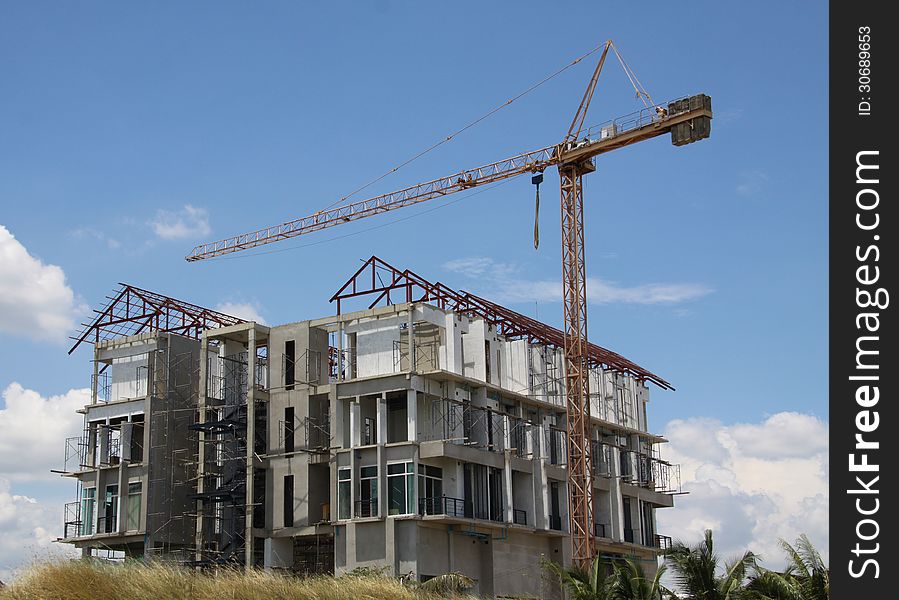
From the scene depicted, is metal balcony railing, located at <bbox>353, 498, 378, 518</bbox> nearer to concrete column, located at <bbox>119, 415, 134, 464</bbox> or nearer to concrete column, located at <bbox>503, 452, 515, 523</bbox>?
concrete column, located at <bbox>503, 452, 515, 523</bbox>

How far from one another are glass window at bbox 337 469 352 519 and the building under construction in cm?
10

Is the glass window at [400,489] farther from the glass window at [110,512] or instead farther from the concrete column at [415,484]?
the glass window at [110,512]

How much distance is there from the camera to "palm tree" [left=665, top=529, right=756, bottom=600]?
122 feet

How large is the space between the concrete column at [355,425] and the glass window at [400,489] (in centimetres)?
261

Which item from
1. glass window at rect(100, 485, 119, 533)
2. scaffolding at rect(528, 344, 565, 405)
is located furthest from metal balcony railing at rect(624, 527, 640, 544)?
glass window at rect(100, 485, 119, 533)

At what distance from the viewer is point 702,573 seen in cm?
3731

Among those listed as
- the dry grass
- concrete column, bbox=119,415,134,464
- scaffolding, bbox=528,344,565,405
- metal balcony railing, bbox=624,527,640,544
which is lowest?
metal balcony railing, bbox=624,527,640,544

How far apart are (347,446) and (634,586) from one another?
104 ft

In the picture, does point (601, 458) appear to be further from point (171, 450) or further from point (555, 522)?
point (171, 450)

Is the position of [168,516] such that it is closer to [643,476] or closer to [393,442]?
[393,442]

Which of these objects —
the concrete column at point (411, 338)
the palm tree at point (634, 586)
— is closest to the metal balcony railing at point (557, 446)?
the concrete column at point (411, 338)

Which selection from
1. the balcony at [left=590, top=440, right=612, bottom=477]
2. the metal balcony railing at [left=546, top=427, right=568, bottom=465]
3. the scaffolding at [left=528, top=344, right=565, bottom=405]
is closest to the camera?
the scaffolding at [left=528, top=344, right=565, bottom=405]
